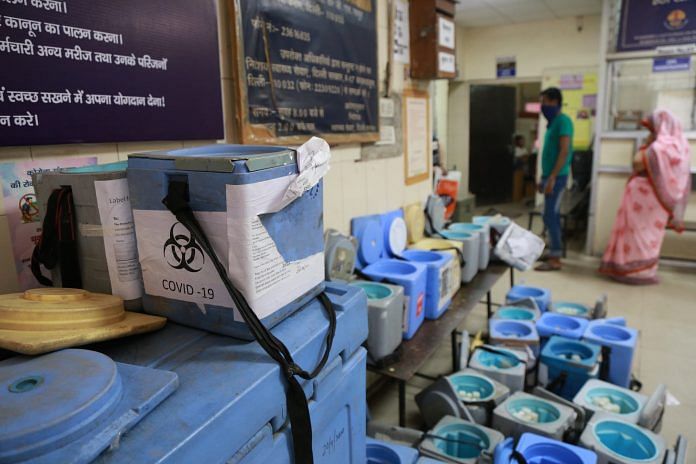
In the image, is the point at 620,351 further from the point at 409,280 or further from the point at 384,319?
the point at 384,319

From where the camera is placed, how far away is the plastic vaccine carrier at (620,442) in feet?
5.10

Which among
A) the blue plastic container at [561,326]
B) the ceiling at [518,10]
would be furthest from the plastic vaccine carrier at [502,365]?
the ceiling at [518,10]

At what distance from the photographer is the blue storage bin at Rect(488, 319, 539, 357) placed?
2.41 m

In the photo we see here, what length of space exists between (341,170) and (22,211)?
134 centimetres

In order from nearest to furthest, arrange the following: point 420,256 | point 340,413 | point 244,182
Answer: point 244,182
point 340,413
point 420,256

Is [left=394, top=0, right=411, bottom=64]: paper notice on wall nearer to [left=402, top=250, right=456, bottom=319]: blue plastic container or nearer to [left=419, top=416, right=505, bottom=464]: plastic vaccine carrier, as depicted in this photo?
[left=402, top=250, right=456, bottom=319]: blue plastic container

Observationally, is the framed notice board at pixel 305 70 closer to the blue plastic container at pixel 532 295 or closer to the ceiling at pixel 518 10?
the blue plastic container at pixel 532 295

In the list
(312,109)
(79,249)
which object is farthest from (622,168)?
(79,249)

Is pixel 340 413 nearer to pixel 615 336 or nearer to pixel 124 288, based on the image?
pixel 124 288

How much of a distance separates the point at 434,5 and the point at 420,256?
4.57ft

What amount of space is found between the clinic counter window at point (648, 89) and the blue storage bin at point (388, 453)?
4.19 m

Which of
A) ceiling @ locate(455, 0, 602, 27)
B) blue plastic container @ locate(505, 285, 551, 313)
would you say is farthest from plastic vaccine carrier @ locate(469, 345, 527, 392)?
ceiling @ locate(455, 0, 602, 27)

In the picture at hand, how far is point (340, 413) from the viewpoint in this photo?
99 cm

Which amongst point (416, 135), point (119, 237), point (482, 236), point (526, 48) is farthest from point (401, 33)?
point (526, 48)
